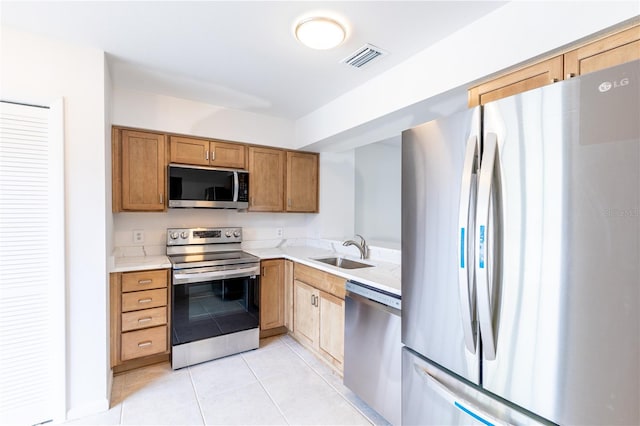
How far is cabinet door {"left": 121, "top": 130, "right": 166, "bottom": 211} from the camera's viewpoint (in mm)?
2682

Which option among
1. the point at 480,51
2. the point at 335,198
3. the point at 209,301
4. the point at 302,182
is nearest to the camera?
the point at 480,51

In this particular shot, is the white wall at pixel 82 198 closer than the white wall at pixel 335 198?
Yes

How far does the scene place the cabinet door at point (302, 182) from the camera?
354cm

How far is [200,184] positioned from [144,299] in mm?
1127

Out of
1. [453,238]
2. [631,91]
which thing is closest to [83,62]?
[453,238]

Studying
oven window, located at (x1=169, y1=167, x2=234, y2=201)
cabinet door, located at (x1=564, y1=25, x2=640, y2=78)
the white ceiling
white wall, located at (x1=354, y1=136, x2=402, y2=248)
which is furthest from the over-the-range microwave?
cabinet door, located at (x1=564, y1=25, x2=640, y2=78)

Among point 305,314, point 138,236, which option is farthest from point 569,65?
point 138,236

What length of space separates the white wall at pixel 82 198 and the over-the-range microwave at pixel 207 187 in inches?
32.1

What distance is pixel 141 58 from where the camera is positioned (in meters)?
2.16

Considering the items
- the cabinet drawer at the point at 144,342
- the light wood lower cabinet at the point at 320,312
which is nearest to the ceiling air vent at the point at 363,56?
the light wood lower cabinet at the point at 320,312

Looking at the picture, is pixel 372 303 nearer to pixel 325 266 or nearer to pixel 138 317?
pixel 325 266

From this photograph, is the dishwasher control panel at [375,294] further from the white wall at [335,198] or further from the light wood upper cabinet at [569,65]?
the white wall at [335,198]

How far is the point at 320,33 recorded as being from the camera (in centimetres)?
177

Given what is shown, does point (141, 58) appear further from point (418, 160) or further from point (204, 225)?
point (418, 160)
